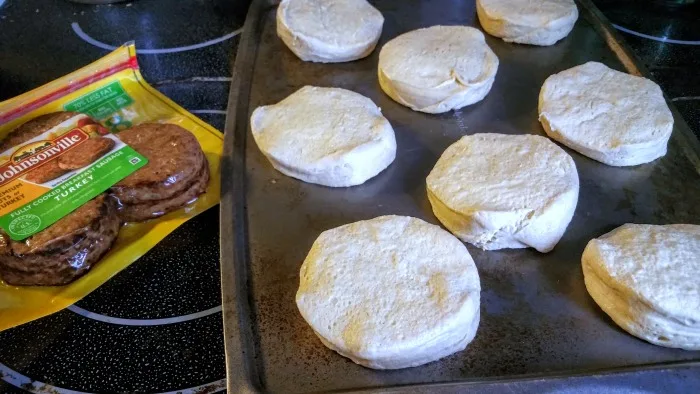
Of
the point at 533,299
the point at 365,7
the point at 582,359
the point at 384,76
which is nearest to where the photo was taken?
the point at 582,359

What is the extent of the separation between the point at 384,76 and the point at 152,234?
0.80 metres

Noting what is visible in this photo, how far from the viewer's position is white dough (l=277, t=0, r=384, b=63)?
1762 millimetres

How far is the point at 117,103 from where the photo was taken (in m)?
1.70

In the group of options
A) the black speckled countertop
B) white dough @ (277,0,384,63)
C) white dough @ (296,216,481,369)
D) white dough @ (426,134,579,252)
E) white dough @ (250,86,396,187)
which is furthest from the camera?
white dough @ (277,0,384,63)

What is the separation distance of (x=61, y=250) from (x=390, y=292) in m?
0.73

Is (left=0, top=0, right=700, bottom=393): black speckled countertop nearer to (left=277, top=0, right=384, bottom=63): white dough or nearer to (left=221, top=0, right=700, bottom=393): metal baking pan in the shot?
(left=221, top=0, right=700, bottom=393): metal baking pan

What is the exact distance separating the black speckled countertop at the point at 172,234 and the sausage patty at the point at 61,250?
0.08 meters

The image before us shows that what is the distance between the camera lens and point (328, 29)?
1.80 m

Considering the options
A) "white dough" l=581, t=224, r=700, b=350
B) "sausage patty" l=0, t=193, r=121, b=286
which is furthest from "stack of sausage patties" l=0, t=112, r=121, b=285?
"white dough" l=581, t=224, r=700, b=350

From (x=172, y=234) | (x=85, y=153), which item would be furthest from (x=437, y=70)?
(x=85, y=153)

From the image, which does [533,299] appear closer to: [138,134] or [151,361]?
[151,361]

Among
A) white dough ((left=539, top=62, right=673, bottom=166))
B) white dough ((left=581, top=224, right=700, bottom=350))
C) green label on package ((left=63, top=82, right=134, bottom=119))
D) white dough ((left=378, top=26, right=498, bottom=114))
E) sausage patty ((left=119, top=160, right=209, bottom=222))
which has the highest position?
green label on package ((left=63, top=82, right=134, bottom=119))

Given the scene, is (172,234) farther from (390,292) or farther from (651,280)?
(651,280)

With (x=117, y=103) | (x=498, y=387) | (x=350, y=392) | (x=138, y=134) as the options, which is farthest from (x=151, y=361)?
(x=117, y=103)
